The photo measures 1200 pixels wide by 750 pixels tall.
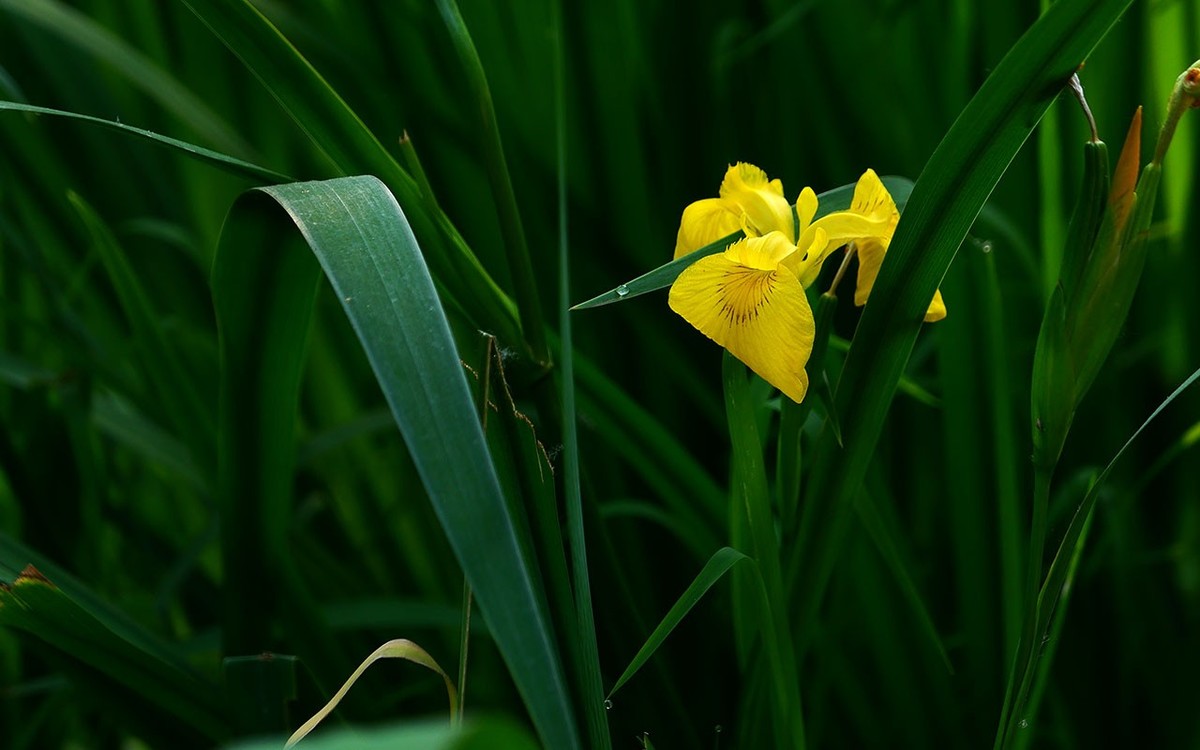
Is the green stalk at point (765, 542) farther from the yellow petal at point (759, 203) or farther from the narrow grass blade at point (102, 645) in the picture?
the narrow grass blade at point (102, 645)

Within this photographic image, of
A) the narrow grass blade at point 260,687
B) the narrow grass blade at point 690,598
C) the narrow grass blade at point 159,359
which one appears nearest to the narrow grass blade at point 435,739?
the narrow grass blade at point 690,598

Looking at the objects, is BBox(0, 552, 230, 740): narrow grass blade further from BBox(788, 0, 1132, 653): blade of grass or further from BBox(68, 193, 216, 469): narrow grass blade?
BBox(788, 0, 1132, 653): blade of grass

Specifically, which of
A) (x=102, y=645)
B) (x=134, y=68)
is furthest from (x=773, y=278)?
(x=134, y=68)

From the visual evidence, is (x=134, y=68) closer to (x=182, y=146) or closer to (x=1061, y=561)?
(x=182, y=146)

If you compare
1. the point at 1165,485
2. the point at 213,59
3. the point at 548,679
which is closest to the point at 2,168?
the point at 213,59

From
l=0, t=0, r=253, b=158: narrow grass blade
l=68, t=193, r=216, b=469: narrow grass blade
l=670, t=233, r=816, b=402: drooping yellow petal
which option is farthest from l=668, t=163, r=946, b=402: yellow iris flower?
l=0, t=0, r=253, b=158: narrow grass blade
